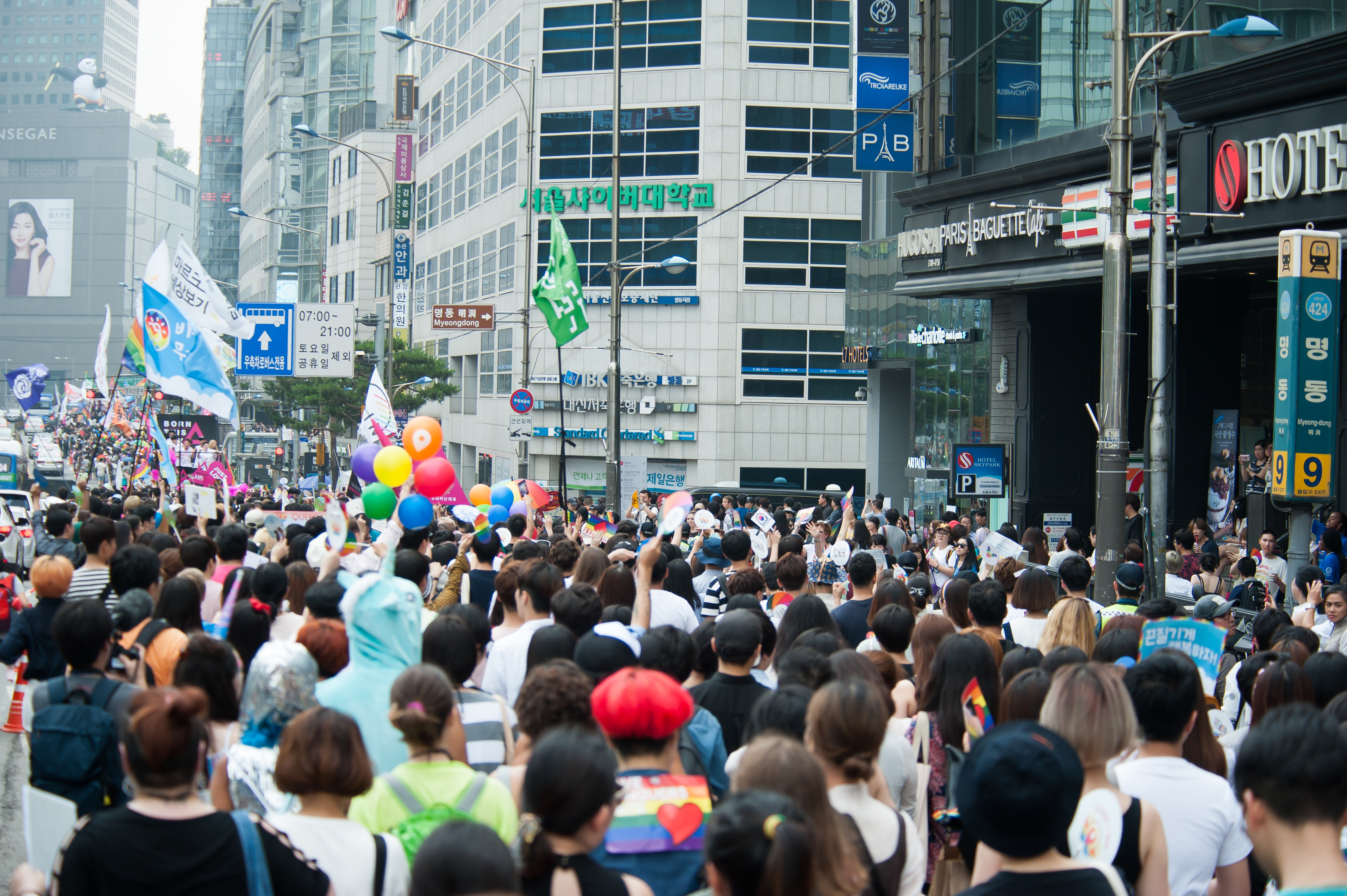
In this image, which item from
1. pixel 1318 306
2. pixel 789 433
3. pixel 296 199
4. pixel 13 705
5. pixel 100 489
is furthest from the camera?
pixel 296 199

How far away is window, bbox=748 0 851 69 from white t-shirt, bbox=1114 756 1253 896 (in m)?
37.6

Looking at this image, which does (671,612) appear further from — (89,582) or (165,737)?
(165,737)

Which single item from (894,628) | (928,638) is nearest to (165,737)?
(928,638)

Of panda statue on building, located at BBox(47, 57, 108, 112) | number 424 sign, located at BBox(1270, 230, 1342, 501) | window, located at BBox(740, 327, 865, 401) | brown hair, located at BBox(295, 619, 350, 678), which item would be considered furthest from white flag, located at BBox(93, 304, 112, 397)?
panda statue on building, located at BBox(47, 57, 108, 112)

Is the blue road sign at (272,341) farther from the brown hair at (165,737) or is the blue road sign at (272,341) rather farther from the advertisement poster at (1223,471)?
the brown hair at (165,737)

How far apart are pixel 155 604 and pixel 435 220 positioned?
51.1m

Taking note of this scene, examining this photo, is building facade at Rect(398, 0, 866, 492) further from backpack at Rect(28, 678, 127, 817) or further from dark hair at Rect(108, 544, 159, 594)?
backpack at Rect(28, 678, 127, 817)

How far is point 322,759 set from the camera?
3.75 meters

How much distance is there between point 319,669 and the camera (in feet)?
18.4

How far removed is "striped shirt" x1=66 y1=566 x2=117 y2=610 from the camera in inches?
327

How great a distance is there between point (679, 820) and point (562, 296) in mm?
20073

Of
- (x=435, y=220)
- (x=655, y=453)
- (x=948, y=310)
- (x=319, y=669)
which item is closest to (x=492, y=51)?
(x=435, y=220)

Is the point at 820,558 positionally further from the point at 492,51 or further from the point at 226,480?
the point at 492,51

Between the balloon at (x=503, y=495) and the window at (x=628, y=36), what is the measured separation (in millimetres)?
28569
